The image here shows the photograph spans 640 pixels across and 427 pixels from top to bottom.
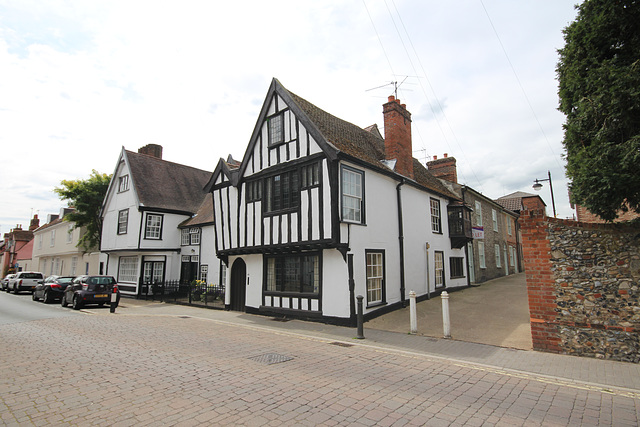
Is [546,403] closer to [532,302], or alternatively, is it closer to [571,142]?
[532,302]

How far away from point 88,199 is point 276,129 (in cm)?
2283

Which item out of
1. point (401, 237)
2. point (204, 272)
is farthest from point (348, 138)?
point (204, 272)

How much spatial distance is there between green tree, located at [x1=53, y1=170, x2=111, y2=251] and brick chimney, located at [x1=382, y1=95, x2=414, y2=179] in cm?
2452

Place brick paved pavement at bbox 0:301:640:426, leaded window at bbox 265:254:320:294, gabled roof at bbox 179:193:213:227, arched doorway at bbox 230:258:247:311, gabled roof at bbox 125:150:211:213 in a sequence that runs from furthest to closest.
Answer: gabled roof at bbox 125:150:211:213 → gabled roof at bbox 179:193:213:227 → arched doorway at bbox 230:258:247:311 → leaded window at bbox 265:254:320:294 → brick paved pavement at bbox 0:301:640:426

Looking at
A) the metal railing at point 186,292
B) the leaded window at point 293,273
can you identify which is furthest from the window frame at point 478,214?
the metal railing at point 186,292

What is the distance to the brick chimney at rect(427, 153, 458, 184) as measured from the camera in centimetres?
2223

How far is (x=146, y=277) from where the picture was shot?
75.0ft

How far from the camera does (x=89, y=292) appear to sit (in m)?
16.8

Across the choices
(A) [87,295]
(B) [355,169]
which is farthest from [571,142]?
(A) [87,295]

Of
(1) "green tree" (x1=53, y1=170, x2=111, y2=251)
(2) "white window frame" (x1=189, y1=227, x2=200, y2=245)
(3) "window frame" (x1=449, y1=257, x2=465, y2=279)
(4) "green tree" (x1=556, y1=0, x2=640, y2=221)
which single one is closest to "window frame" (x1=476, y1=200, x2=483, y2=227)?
(3) "window frame" (x1=449, y1=257, x2=465, y2=279)

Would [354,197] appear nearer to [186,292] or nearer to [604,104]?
[604,104]

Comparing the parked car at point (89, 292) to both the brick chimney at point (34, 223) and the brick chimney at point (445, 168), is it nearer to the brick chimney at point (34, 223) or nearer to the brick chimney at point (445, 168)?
the brick chimney at point (445, 168)

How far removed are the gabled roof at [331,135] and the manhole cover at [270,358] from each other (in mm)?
6679

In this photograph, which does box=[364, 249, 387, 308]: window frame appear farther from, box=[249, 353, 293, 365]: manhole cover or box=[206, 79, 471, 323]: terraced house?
box=[249, 353, 293, 365]: manhole cover
